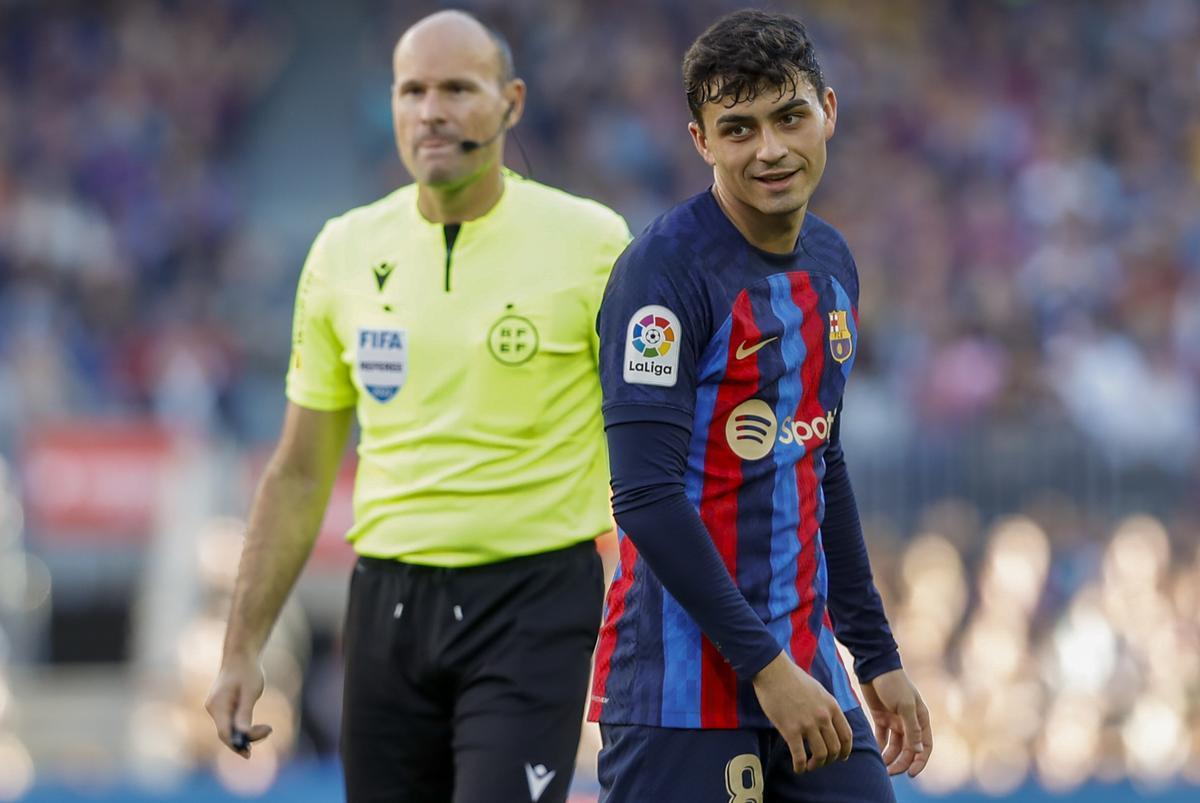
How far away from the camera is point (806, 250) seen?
401 cm

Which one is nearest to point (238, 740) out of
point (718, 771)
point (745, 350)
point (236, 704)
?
point (236, 704)

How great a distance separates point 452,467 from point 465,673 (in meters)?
0.49

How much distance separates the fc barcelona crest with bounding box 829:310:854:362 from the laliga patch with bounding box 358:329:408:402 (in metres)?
1.36

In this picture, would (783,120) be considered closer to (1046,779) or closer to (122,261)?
(1046,779)

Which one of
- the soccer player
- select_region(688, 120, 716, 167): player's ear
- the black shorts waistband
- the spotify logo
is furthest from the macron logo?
select_region(688, 120, 716, 167): player's ear

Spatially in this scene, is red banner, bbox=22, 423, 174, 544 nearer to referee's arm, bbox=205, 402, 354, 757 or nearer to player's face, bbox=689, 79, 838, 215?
referee's arm, bbox=205, 402, 354, 757

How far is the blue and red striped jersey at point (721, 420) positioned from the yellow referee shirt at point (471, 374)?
98 cm

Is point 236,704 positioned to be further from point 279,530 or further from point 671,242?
point 671,242

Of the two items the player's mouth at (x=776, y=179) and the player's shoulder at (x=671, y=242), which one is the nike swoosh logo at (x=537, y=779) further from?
the player's mouth at (x=776, y=179)

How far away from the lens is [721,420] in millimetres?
3809

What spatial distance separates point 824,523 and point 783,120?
2.90ft

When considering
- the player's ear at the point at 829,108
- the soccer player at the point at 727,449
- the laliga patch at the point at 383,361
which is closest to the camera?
the soccer player at the point at 727,449

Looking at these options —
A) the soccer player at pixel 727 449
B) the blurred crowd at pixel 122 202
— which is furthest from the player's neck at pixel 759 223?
the blurred crowd at pixel 122 202

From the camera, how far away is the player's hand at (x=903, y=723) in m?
4.20
